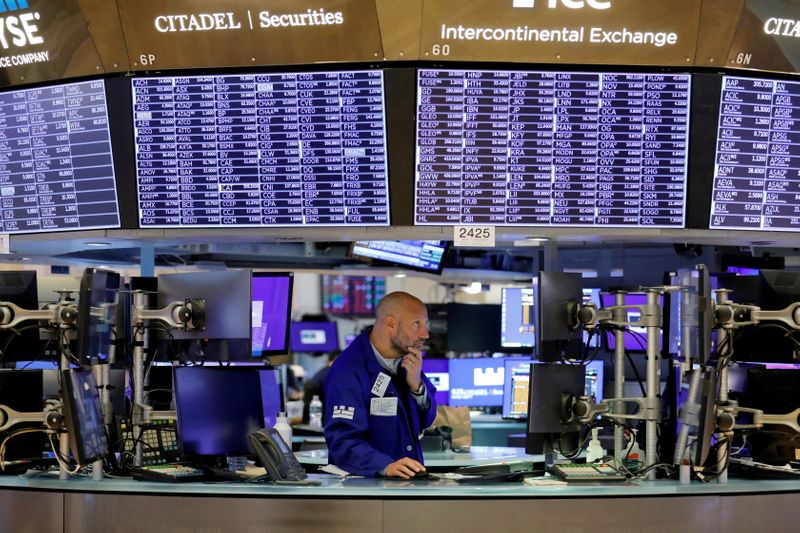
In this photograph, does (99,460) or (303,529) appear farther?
(99,460)

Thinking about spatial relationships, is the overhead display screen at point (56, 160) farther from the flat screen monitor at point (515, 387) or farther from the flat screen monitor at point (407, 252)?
the flat screen monitor at point (515, 387)

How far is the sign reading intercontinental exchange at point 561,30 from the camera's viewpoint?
14.0ft

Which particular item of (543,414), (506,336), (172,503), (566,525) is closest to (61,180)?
(172,503)

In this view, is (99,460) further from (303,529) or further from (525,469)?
(525,469)

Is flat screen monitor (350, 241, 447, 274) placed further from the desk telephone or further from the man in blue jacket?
the desk telephone

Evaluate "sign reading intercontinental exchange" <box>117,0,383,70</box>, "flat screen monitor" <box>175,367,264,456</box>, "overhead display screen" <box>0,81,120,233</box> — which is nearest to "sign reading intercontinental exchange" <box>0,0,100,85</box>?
"overhead display screen" <box>0,81,120,233</box>

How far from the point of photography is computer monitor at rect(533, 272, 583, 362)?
12.9ft

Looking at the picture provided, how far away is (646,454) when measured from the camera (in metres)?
4.00

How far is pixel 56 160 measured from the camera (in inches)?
189

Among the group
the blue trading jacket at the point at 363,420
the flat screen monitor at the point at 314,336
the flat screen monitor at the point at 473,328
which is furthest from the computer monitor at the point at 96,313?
the flat screen monitor at the point at 314,336

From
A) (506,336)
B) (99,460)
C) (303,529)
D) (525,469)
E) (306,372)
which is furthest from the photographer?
(306,372)

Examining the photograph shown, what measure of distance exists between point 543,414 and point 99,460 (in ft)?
5.51

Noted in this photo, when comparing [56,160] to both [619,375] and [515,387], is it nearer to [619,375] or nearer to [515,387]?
[619,375]

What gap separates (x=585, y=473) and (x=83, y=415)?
73.6 inches
